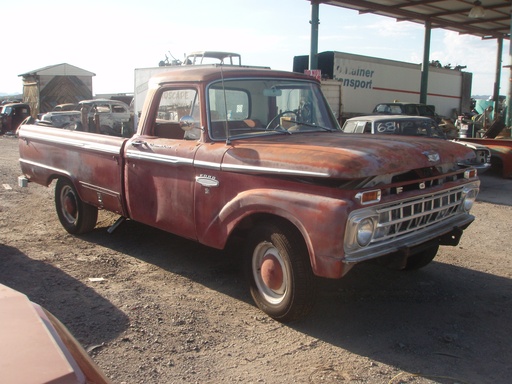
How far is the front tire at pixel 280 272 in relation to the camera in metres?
3.74

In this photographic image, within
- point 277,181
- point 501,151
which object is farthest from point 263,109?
point 501,151

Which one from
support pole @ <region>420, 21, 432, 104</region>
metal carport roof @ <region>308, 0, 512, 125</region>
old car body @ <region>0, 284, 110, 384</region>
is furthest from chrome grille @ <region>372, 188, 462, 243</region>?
support pole @ <region>420, 21, 432, 104</region>

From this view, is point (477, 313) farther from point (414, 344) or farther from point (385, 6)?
point (385, 6)

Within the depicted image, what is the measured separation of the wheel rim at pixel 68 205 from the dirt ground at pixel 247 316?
29 cm

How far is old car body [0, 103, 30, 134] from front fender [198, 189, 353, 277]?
26.1 metres

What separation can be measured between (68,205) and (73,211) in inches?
4.5

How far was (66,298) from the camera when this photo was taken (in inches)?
174

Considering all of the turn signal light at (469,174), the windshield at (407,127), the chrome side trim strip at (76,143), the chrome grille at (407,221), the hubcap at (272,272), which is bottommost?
the hubcap at (272,272)

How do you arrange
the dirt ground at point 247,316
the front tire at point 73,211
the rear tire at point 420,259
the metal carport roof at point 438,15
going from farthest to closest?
the metal carport roof at point 438,15
the front tire at point 73,211
the rear tire at point 420,259
the dirt ground at point 247,316

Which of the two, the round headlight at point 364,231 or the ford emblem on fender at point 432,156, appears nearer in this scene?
the round headlight at point 364,231

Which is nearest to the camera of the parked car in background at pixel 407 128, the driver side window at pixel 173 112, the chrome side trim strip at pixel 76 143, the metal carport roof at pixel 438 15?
the driver side window at pixel 173 112

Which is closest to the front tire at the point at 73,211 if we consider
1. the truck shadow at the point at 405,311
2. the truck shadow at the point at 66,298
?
the truck shadow at the point at 405,311

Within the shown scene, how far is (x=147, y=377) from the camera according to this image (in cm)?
322

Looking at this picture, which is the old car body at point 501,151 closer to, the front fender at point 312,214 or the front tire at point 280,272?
the front tire at point 280,272
